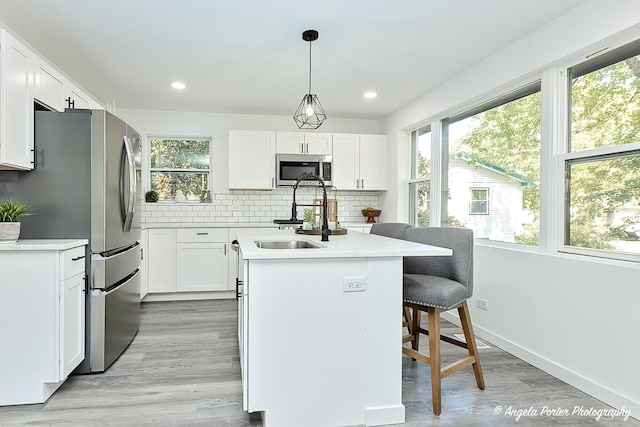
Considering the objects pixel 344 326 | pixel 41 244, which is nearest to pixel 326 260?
pixel 344 326

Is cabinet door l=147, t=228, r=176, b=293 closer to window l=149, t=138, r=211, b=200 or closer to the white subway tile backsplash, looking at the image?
the white subway tile backsplash

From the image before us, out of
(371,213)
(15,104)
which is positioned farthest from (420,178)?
(15,104)

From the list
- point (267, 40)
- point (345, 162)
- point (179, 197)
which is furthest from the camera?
point (345, 162)

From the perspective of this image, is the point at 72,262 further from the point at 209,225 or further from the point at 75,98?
the point at 209,225

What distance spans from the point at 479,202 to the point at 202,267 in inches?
126

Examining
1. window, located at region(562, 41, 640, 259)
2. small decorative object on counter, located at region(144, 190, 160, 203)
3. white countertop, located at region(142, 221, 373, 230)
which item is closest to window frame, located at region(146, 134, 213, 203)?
small decorative object on counter, located at region(144, 190, 160, 203)

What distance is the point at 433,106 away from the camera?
4047 mm

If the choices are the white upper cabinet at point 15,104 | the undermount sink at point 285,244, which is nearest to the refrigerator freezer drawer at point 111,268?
the white upper cabinet at point 15,104

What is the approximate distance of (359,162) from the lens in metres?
5.17

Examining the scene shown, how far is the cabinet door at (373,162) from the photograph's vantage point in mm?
5184

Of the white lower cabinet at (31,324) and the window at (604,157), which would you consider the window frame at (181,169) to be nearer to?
the white lower cabinet at (31,324)

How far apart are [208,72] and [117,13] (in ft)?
3.67

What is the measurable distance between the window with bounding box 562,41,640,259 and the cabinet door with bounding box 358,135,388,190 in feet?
9.11

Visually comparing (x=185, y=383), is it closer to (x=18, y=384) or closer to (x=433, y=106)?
(x=18, y=384)
